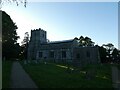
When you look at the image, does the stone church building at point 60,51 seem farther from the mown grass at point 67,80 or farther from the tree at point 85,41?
the mown grass at point 67,80

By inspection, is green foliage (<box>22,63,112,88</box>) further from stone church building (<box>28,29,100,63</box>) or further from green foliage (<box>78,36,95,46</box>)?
green foliage (<box>78,36,95,46</box>)

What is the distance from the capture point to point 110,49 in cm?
9556

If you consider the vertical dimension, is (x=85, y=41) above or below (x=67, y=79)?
above

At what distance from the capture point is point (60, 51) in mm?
56438

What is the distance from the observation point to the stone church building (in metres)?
52.8

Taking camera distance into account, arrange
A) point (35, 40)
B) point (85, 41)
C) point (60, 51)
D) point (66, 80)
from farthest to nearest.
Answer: point (85, 41), point (35, 40), point (60, 51), point (66, 80)

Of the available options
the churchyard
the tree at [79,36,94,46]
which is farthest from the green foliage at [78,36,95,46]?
the churchyard

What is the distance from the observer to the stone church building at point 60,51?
Result: 52844mm

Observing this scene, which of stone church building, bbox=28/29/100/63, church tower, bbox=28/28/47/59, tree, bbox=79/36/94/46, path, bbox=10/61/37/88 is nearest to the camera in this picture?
path, bbox=10/61/37/88

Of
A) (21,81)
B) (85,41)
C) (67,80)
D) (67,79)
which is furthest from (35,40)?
(21,81)

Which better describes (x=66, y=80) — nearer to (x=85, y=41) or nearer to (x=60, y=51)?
(x=60, y=51)

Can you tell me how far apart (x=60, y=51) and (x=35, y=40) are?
33.5ft

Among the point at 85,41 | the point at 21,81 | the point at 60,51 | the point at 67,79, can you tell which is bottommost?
the point at 67,79

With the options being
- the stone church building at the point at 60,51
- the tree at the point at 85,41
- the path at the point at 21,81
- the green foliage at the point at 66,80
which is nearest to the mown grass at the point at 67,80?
the green foliage at the point at 66,80
